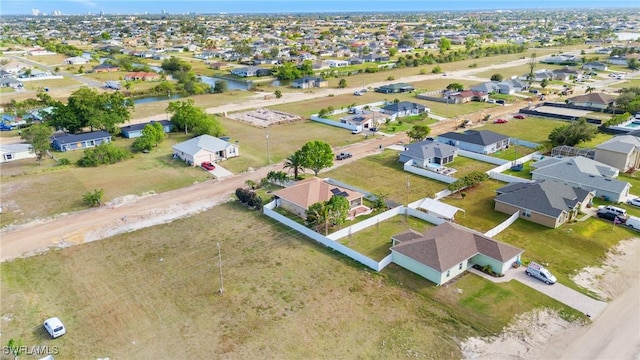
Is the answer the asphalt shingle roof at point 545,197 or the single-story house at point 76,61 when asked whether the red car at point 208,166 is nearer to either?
the asphalt shingle roof at point 545,197

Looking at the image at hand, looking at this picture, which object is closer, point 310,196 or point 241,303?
point 241,303

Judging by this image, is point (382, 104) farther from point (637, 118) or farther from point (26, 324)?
point (26, 324)

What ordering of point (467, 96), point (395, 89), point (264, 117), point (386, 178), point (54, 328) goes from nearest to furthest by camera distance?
point (54, 328)
point (386, 178)
point (264, 117)
point (467, 96)
point (395, 89)

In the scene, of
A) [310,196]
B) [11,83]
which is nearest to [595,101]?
[310,196]

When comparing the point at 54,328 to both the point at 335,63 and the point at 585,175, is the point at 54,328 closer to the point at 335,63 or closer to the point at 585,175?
the point at 585,175

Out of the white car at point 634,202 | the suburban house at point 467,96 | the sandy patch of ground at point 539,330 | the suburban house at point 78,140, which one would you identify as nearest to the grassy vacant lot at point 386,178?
the white car at point 634,202

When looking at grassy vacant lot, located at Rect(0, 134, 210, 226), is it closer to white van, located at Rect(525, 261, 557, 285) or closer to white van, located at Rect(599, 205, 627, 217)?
white van, located at Rect(525, 261, 557, 285)
